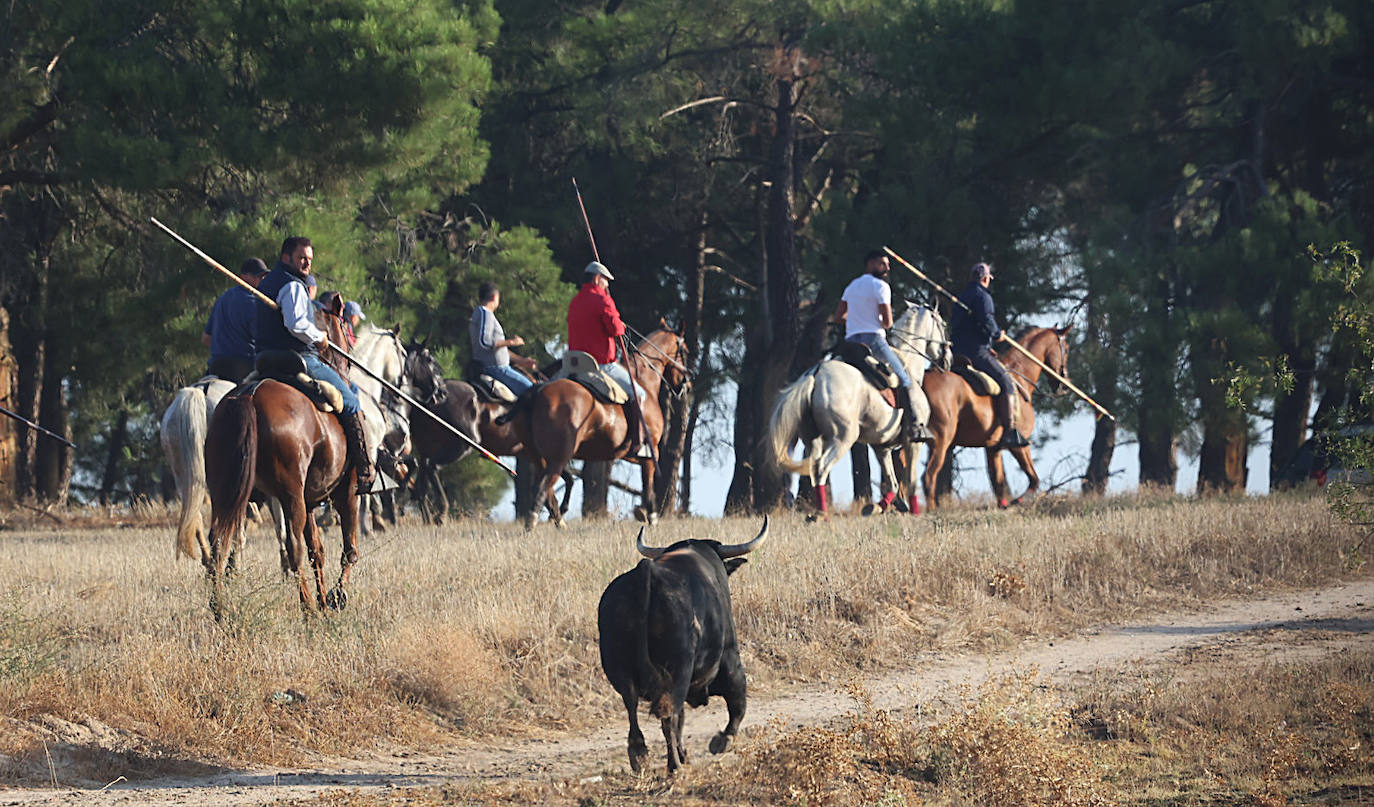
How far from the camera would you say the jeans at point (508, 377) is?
19.0 meters

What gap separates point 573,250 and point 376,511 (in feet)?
32.7

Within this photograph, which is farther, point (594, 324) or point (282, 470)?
point (594, 324)

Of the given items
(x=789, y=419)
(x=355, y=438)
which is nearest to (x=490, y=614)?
(x=355, y=438)

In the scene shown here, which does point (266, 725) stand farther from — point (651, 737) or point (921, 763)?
point (921, 763)

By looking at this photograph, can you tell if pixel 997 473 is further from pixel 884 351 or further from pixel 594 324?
pixel 594 324

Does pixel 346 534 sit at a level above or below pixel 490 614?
above

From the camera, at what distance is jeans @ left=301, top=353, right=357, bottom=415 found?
38.5ft

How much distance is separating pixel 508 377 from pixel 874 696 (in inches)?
377

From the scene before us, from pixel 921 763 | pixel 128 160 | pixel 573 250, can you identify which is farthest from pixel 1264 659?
pixel 573 250

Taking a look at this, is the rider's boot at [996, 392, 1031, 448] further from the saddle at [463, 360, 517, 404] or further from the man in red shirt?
the saddle at [463, 360, 517, 404]

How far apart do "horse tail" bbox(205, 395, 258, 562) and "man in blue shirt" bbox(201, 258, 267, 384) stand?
5.16 ft

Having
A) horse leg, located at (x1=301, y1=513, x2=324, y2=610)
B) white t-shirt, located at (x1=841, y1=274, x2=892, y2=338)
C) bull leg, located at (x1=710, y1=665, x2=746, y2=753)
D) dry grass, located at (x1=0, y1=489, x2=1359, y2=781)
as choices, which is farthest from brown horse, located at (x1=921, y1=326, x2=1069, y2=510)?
bull leg, located at (x1=710, y1=665, x2=746, y2=753)

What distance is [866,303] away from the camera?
1778cm

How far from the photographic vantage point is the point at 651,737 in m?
9.38
